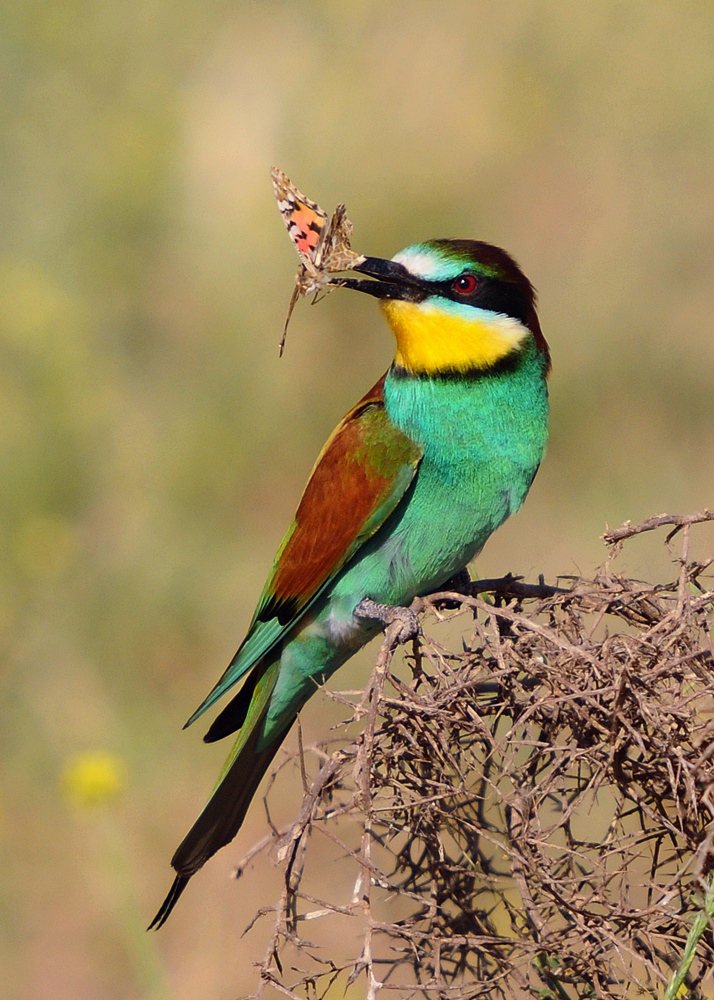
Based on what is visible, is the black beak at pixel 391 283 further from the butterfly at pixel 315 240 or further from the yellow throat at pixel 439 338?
the butterfly at pixel 315 240

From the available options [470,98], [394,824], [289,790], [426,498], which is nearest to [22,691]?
[289,790]

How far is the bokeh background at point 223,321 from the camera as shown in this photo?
145 inches

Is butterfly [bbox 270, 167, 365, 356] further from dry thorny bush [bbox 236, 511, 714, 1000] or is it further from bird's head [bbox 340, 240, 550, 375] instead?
dry thorny bush [bbox 236, 511, 714, 1000]

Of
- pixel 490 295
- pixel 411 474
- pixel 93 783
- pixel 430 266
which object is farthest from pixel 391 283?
pixel 93 783

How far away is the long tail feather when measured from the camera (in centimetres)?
220

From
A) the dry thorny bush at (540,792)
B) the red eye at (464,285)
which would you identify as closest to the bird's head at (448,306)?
the red eye at (464,285)

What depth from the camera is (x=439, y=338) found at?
242cm

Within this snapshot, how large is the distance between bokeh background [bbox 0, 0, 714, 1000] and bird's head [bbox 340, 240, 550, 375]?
154 cm

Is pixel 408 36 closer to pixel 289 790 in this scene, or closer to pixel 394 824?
pixel 289 790

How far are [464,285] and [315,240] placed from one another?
40 centimetres

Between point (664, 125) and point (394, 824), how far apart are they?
435 cm

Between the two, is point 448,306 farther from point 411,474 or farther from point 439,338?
point 411,474

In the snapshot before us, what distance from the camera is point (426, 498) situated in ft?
7.95

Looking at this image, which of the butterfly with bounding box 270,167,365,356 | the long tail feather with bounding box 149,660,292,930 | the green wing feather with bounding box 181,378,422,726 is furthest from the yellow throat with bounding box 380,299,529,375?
the long tail feather with bounding box 149,660,292,930
